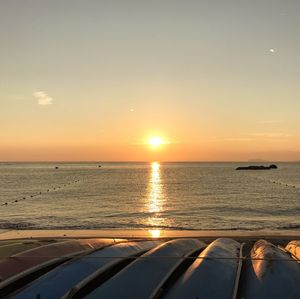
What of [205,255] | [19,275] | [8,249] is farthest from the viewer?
[8,249]

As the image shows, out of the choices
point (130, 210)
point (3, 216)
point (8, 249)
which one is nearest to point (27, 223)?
point (3, 216)

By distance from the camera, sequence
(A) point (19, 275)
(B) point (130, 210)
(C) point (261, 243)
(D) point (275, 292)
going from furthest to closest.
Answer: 1. (B) point (130, 210)
2. (C) point (261, 243)
3. (A) point (19, 275)
4. (D) point (275, 292)

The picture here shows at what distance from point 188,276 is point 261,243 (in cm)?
416

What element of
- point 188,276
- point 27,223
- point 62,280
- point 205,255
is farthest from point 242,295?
point 27,223

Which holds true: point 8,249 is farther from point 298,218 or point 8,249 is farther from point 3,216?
point 298,218

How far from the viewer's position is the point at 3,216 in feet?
91.9

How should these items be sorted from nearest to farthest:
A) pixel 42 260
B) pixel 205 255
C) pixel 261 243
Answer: pixel 42 260, pixel 205 255, pixel 261 243

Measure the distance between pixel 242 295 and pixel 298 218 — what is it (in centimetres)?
2298

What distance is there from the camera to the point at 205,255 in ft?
27.2

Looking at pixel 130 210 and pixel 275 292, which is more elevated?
pixel 275 292

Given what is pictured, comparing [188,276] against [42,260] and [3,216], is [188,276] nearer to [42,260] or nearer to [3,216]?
[42,260]

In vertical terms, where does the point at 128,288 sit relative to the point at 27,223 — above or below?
above

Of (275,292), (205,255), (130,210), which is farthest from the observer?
(130,210)

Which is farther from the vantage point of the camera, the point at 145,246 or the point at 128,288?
the point at 145,246
